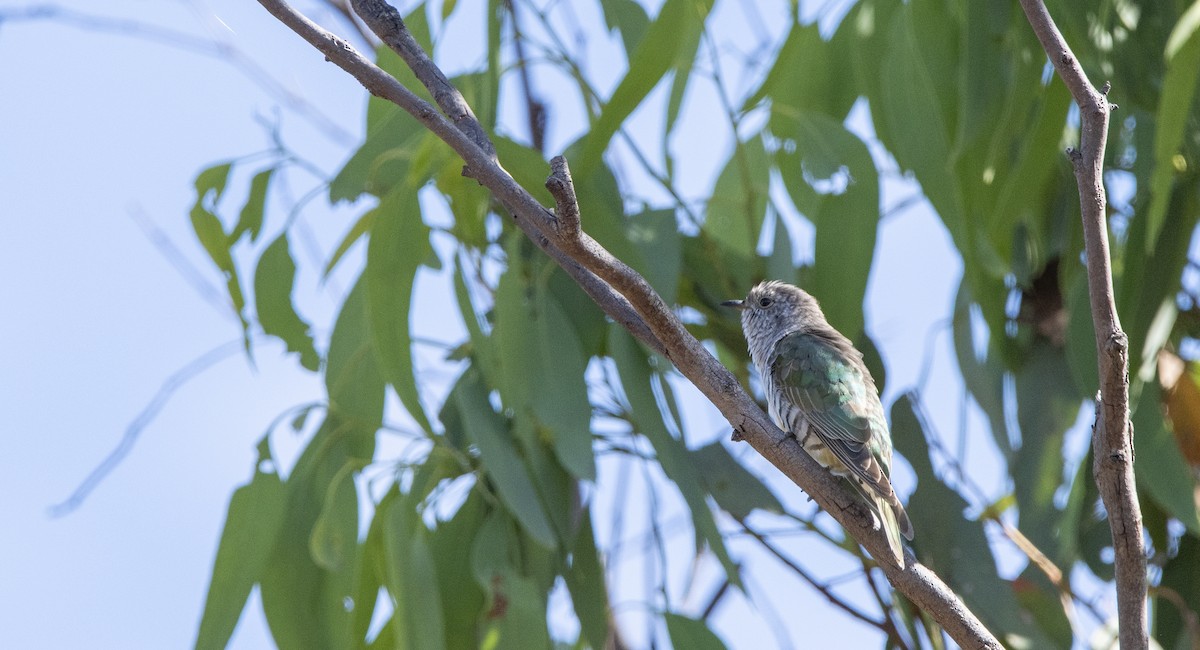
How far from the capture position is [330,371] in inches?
138

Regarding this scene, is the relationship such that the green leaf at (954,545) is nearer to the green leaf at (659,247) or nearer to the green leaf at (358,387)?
the green leaf at (659,247)

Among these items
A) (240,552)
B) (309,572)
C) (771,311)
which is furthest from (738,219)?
(240,552)

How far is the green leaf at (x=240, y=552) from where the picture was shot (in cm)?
324

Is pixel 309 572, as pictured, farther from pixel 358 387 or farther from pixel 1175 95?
pixel 1175 95

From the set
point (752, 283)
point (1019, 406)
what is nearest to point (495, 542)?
point (752, 283)

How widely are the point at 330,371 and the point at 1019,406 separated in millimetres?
2113

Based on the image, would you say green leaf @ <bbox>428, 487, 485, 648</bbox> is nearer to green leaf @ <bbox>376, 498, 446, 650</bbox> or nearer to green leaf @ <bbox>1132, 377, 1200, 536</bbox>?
green leaf @ <bbox>376, 498, 446, 650</bbox>

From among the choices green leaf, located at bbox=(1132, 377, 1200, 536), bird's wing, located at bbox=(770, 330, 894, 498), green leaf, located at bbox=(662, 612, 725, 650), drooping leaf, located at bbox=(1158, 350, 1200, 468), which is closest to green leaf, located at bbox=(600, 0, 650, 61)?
bird's wing, located at bbox=(770, 330, 894, 498)

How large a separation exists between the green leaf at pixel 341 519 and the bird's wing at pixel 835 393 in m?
1.15

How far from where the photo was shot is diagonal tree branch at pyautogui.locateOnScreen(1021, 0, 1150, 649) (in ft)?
6.35

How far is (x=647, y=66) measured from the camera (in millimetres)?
2854

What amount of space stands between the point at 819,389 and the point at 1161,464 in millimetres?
851

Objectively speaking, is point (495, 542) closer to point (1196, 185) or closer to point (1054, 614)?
point (1054, 614)

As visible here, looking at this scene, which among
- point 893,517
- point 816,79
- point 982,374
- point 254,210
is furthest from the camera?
point 982,374
